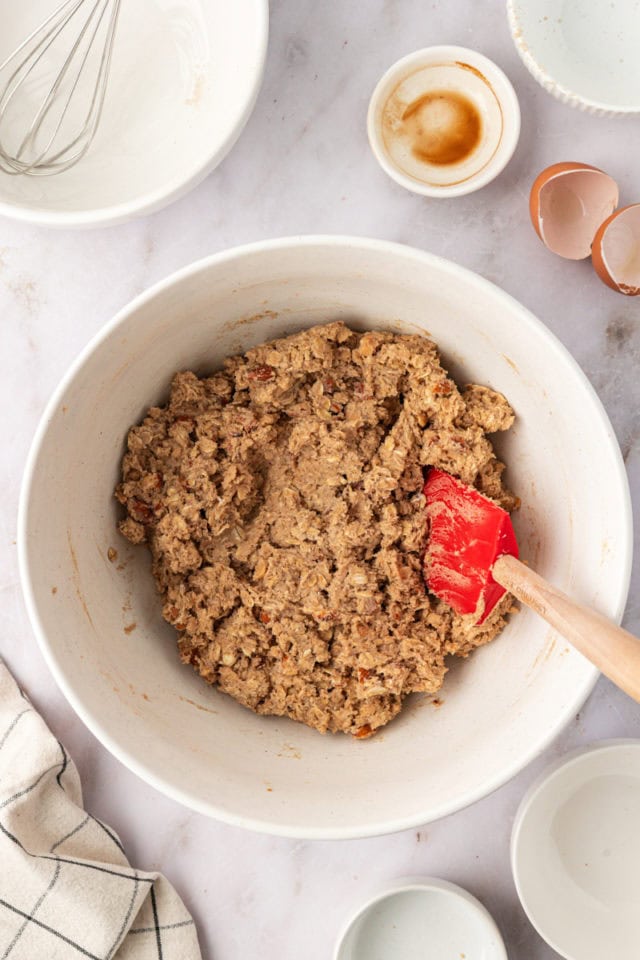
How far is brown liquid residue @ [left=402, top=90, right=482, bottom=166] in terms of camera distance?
164 cm

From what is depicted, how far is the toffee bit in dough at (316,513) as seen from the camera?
1436 mm

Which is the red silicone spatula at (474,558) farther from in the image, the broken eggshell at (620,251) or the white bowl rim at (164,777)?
the broken eggshell at (620,251)

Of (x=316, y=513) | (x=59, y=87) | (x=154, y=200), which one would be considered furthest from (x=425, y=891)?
(x=59, y=87)

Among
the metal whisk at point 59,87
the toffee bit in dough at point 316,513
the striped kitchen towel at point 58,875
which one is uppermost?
→ the metal whisk at point 59,87

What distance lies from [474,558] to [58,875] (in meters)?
0.98

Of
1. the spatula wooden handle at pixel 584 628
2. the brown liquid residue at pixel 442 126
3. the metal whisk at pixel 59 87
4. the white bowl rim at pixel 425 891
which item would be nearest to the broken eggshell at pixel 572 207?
the brown liquid residue at pixel 442 126

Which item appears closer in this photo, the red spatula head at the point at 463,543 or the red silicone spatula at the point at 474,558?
the red silicone spatula at the point at 474,558

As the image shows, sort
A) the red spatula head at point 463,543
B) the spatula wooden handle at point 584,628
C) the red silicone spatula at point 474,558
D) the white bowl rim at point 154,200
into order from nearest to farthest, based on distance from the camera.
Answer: the spatula wooden handle at point 584,628, the red silicone spatula at point 474,558, the red spatula head at point 463,543, the white bowl rim at point 154,200

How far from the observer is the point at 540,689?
1358 millimetres

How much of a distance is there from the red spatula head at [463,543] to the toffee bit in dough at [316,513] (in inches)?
1.0

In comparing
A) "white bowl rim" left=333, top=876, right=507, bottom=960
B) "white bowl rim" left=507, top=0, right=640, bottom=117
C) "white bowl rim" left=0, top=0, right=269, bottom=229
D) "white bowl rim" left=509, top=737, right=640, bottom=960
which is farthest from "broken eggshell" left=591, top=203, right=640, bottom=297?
"white bowl rim" left=333, top=876, right=507, bottom=960

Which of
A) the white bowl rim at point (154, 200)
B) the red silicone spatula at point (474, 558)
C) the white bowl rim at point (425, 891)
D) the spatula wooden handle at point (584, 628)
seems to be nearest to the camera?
the spatula wooden handle at point (584, 628)

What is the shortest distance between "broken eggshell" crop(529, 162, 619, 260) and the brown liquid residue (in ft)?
0.52

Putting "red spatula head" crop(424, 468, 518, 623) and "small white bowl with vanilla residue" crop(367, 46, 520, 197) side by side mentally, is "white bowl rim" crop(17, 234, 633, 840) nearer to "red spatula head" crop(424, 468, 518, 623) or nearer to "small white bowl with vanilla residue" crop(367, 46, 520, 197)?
"red spatula head" crop(424, 468, 518, 623)
